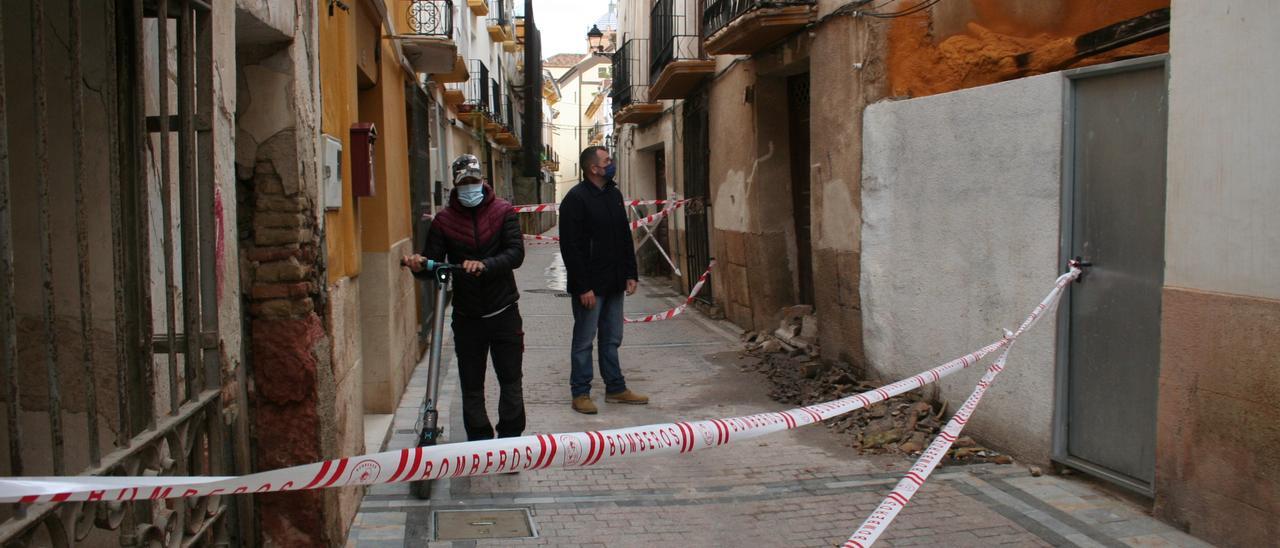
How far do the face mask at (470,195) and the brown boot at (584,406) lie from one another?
213 centimetres

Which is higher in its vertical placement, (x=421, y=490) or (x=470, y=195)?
(x=470, y=195)

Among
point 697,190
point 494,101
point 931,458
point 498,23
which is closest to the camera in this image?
point 931,458

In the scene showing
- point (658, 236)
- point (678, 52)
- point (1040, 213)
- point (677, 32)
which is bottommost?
point (658, 236)

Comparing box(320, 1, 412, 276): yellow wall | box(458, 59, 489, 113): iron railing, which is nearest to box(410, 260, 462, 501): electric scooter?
box(320, 1, 412, 276): yellow wall

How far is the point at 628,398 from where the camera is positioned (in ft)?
24.0

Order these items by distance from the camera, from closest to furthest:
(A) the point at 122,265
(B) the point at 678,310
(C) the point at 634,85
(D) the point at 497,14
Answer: (A) the point at 122,265 < (B) the point at 678,310 < (C) the point at 634,85 < (D) the point at 497,14

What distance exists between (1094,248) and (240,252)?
3.90 m

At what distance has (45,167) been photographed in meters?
2.09

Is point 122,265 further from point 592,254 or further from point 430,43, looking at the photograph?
point 430,43

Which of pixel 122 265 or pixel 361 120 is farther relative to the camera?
pixel 361 120

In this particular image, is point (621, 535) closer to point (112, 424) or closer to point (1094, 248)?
point (112, 424)

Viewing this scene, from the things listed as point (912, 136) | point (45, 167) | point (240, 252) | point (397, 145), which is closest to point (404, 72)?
point (397, 145)

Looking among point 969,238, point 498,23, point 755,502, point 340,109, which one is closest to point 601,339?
point 755,502

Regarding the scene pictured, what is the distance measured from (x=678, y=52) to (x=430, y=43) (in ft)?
15.7
